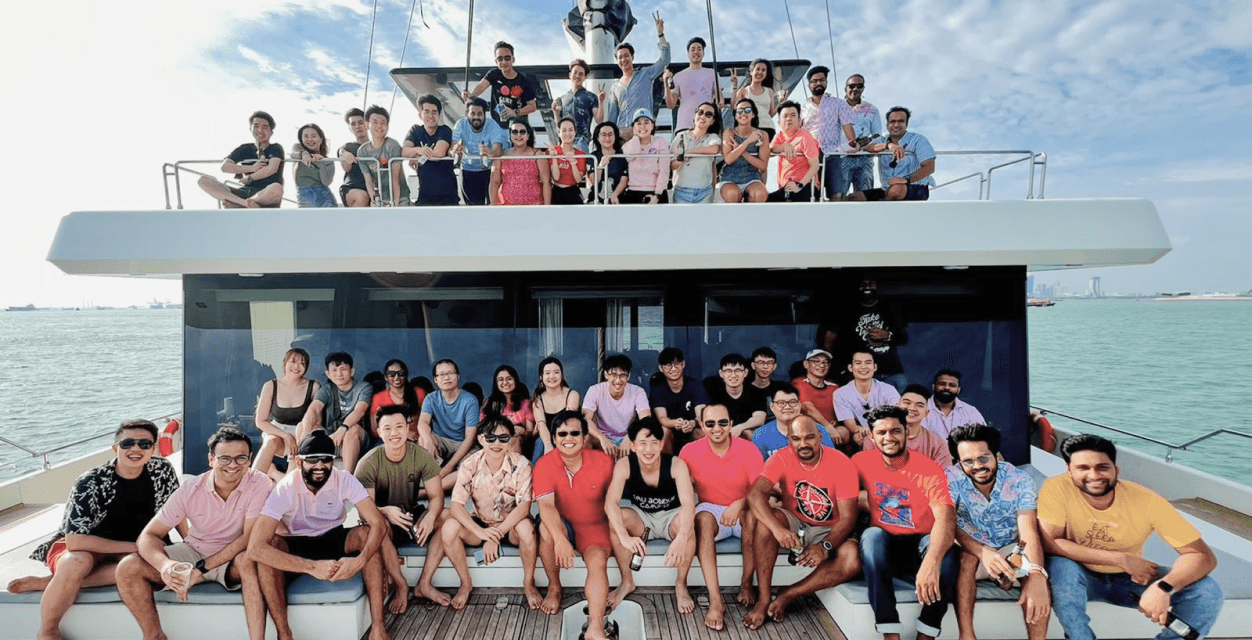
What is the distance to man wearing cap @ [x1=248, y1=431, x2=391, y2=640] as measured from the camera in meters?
2.83

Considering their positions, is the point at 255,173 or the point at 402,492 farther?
the point at 255,173

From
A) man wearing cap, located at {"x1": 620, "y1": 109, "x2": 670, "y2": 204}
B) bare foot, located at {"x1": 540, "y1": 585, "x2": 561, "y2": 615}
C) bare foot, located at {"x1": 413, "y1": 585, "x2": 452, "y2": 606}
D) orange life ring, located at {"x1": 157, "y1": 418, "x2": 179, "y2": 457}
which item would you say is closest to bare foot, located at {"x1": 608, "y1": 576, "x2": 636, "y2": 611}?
bare foot, located at {"x1": 540, "y1": 585, "x2": 561, "y2": 615}

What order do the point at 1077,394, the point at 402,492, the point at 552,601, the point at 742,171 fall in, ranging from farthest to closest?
the point at 1077,394 → the point at 742,171 → the point at 402,492 → the point at 552,601

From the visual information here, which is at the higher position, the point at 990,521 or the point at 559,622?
the point at 990,521

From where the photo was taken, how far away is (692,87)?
459 centimetres

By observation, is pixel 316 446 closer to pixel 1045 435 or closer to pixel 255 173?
pixel 255 173

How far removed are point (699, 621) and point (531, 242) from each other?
2319mm

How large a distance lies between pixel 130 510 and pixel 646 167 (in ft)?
11.5

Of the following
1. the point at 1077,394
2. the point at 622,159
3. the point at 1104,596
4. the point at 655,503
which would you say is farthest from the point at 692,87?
the point at 1077,394

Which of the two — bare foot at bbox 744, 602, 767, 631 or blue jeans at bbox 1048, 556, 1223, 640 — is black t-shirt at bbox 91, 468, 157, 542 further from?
blue jeans at bbox 1048, 556, 1223, 640

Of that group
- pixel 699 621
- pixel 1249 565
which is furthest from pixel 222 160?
pixel 1249 565

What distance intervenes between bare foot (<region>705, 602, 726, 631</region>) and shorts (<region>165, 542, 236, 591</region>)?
94.9 inches

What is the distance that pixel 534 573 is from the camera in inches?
130

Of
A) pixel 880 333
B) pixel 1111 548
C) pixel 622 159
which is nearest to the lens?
pixel 1111 548
